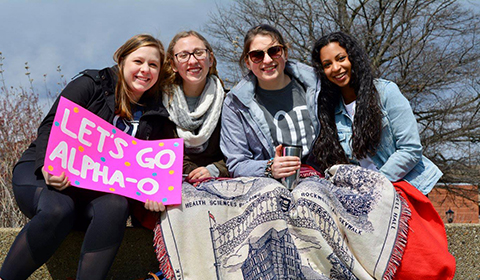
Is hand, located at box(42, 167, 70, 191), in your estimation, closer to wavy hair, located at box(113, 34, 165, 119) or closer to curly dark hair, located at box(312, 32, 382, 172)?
wavy hair, located at box(113, 34, 165, 119)

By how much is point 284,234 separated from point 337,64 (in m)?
1.33

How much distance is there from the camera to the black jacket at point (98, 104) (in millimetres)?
2582

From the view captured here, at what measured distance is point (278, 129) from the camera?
3.04m

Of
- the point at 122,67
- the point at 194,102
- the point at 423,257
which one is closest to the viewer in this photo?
the point at 423,257

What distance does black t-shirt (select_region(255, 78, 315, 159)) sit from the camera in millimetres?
3037

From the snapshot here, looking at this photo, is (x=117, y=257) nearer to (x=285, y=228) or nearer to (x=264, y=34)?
(x=285, y=228)

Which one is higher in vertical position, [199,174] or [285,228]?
[199,174]

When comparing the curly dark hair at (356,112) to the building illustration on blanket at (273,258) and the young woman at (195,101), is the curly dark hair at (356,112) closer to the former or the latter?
the young woman at (195,101)

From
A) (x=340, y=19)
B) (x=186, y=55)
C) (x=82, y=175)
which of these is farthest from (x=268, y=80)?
(x=340, y=19)

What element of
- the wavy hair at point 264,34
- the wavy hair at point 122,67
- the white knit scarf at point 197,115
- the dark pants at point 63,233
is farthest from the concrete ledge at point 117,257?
the wavy hair at point 264,34

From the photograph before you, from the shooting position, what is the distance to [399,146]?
2.85m

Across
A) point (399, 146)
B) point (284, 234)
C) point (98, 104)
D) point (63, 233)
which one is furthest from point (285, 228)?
point (98, 104)

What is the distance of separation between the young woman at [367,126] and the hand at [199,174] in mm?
792

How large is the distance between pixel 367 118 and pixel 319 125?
354mm
